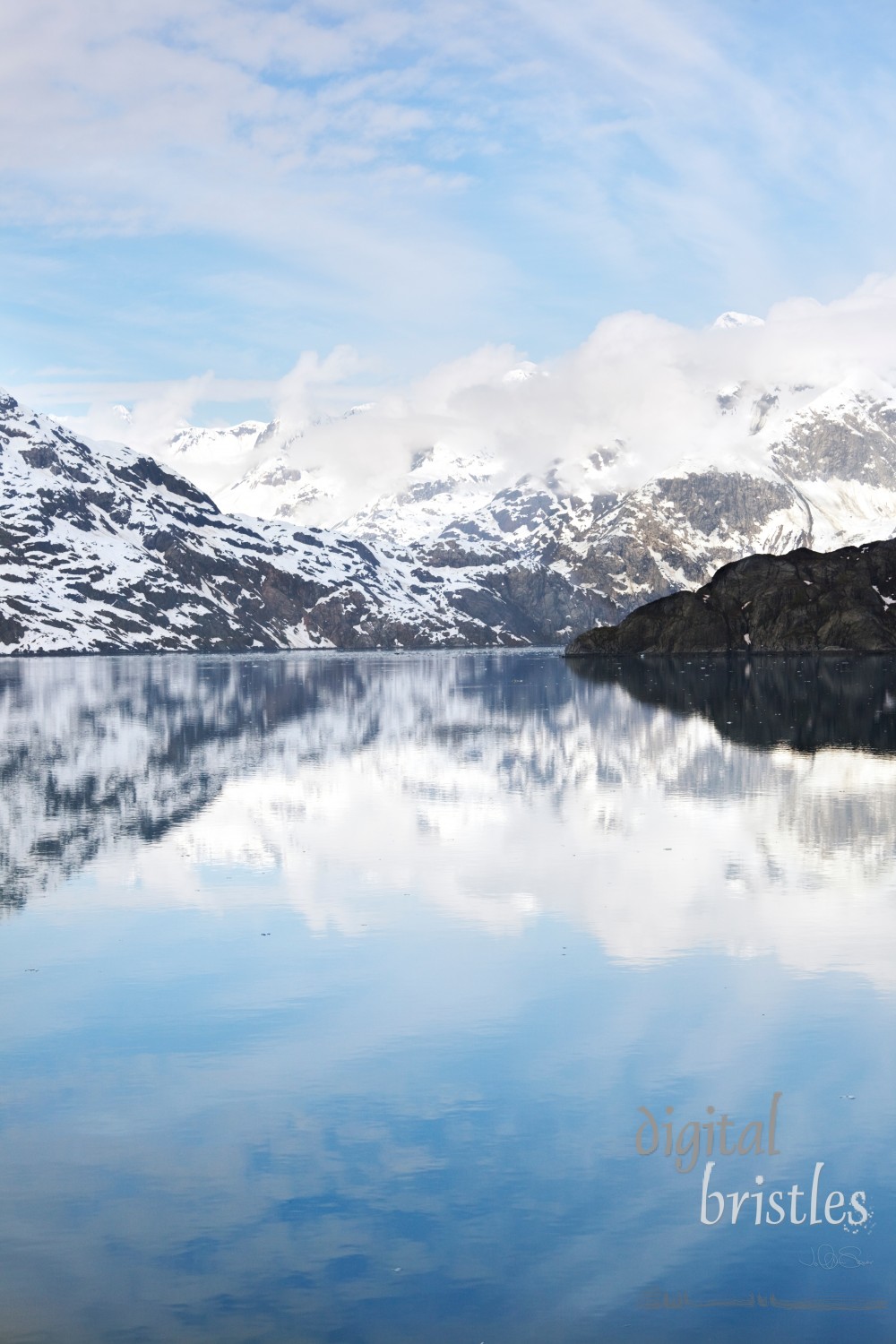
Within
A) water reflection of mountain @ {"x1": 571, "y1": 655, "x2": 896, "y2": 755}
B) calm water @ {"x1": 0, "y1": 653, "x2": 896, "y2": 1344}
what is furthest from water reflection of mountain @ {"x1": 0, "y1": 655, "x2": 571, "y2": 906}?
water reflection of mountain @ {"x1": 571, "y1": 655, "x2": 896, "y2": 755}

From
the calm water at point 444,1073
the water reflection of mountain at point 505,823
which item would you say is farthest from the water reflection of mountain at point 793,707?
the calm water at point 444,1073

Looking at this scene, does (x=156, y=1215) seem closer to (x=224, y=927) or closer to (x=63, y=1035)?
(x=63, y=1035)

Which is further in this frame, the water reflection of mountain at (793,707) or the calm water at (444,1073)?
the water reflection of mountain at (793,707)

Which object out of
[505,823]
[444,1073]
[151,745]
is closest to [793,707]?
[151,745]

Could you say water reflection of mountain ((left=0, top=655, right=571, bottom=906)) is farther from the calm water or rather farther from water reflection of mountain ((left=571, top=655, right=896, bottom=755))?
water reflection of mountain ((left=571, top=655, right=896, bottom=755))

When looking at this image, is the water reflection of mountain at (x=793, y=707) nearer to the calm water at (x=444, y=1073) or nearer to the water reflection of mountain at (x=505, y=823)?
the water reflection of mountain at (x=505, y=823)

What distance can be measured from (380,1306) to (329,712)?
126375 mm

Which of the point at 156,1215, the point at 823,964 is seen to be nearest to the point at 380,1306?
the point at 156,1215

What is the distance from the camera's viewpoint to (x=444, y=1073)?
86.5 ft

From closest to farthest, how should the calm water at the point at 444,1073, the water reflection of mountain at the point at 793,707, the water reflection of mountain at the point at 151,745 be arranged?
the calm water at the point at 444,1073, the water reflection of mountain at the point at 151,745, the water reflection of mountain at the point at 793,707

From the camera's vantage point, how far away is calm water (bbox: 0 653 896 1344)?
1831 cm

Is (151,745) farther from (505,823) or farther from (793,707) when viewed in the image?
(793,707)

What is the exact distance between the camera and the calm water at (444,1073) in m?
18.3

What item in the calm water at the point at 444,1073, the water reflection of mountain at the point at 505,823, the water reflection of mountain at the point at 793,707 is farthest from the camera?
A: the water reflection of mountain at the point at 793,707
